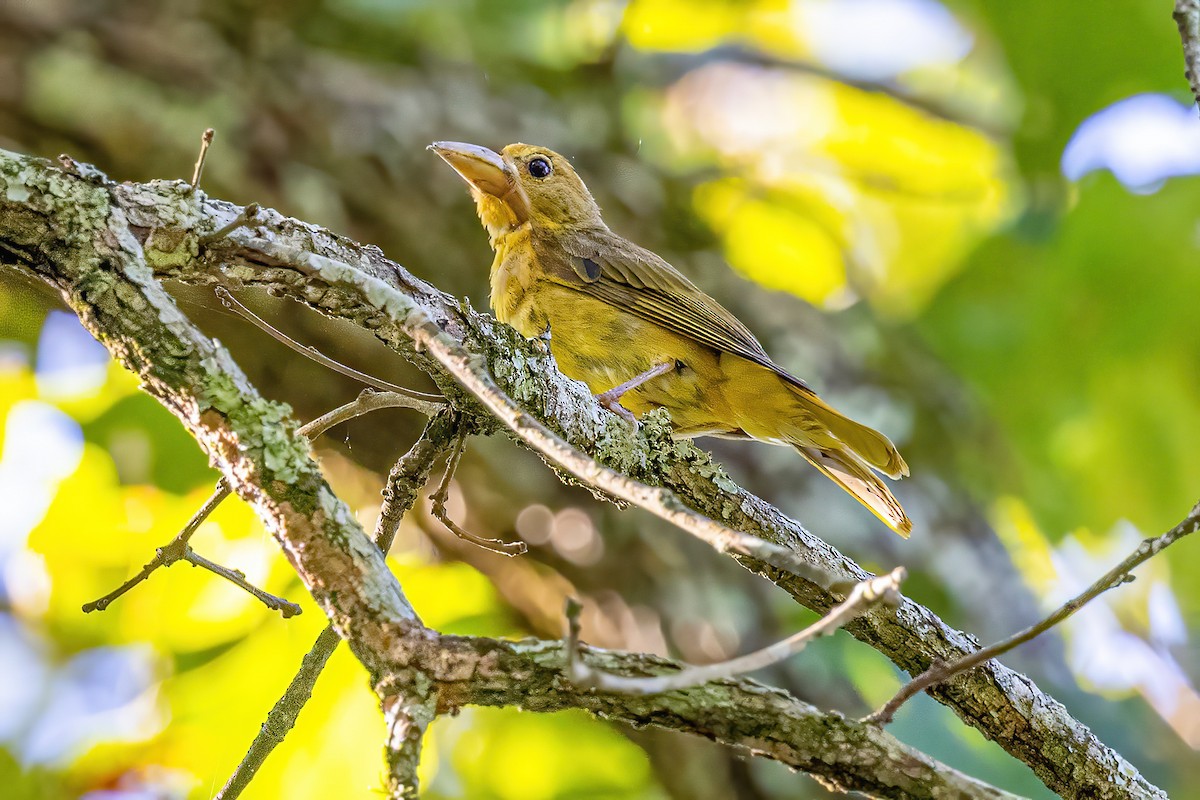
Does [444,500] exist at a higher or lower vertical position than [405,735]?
higher

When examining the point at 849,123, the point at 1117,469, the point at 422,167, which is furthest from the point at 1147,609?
the point at 422,167

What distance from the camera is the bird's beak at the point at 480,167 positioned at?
159 inches

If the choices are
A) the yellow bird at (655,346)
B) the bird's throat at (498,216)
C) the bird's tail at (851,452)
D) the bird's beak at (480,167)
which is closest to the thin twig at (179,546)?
the yellow bird at (655,346)

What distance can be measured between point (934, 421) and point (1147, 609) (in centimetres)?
128

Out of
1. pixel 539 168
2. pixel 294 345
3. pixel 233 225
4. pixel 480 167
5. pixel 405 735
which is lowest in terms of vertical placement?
pixel 405 735

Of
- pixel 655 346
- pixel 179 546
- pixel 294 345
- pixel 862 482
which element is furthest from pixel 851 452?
pixel 179 546

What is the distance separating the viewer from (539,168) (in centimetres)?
451

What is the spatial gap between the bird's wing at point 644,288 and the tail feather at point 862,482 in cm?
26

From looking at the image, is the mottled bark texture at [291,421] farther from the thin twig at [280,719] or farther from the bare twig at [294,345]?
the thin twig at [280,719]

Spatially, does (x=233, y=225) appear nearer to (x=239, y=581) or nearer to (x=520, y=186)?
(x=239, y=581)

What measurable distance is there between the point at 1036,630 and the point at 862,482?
2.21 m

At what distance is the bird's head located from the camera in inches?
164

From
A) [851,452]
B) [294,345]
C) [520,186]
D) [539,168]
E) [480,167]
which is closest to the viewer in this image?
[294,345]

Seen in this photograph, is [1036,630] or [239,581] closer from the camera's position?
[1036,630]
